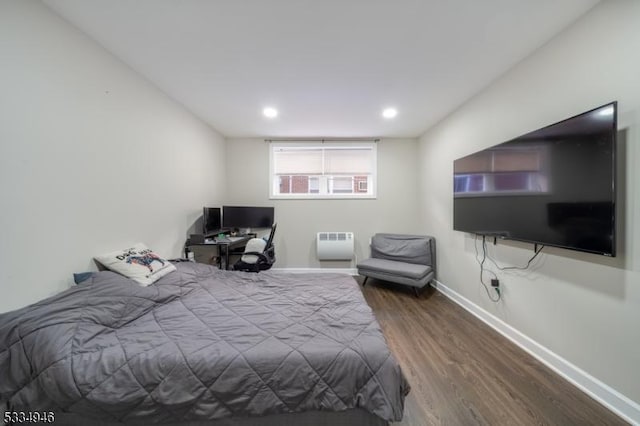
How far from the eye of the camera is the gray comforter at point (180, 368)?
104 centimetres

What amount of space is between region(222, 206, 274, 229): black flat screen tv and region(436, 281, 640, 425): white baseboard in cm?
341

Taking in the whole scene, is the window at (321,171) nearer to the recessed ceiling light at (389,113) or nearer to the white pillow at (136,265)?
the recessed ceiling light at (389,113)

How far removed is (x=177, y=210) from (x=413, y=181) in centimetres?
400

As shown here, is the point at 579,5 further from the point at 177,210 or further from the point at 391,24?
the point at 177,210

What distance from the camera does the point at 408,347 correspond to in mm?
2104

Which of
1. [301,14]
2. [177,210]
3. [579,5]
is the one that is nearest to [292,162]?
[177,210]

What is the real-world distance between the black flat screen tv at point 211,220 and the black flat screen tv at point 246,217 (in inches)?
7.2

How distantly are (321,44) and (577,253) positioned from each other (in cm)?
255

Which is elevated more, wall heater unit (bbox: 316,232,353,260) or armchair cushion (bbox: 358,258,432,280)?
wall heater unit (bbox: 316,232,353,260)

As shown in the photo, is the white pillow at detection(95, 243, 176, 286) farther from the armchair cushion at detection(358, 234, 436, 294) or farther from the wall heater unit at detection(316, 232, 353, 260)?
the armchair cushion at detection(358, 234, 436, 294)

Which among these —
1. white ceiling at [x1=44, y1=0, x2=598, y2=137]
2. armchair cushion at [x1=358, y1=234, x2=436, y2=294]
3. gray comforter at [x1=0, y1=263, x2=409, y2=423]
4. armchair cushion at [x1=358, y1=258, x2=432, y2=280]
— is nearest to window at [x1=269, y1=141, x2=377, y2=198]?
armchair cushion at [x1=358, y1=234, x2=436, y2=294]

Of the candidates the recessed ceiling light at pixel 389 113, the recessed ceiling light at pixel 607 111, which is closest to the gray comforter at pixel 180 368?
the recessed ceiling light at pixel 607 111

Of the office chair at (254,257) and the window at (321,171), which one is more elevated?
the window at (321,171)

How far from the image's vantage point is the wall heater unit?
4.21 metres
